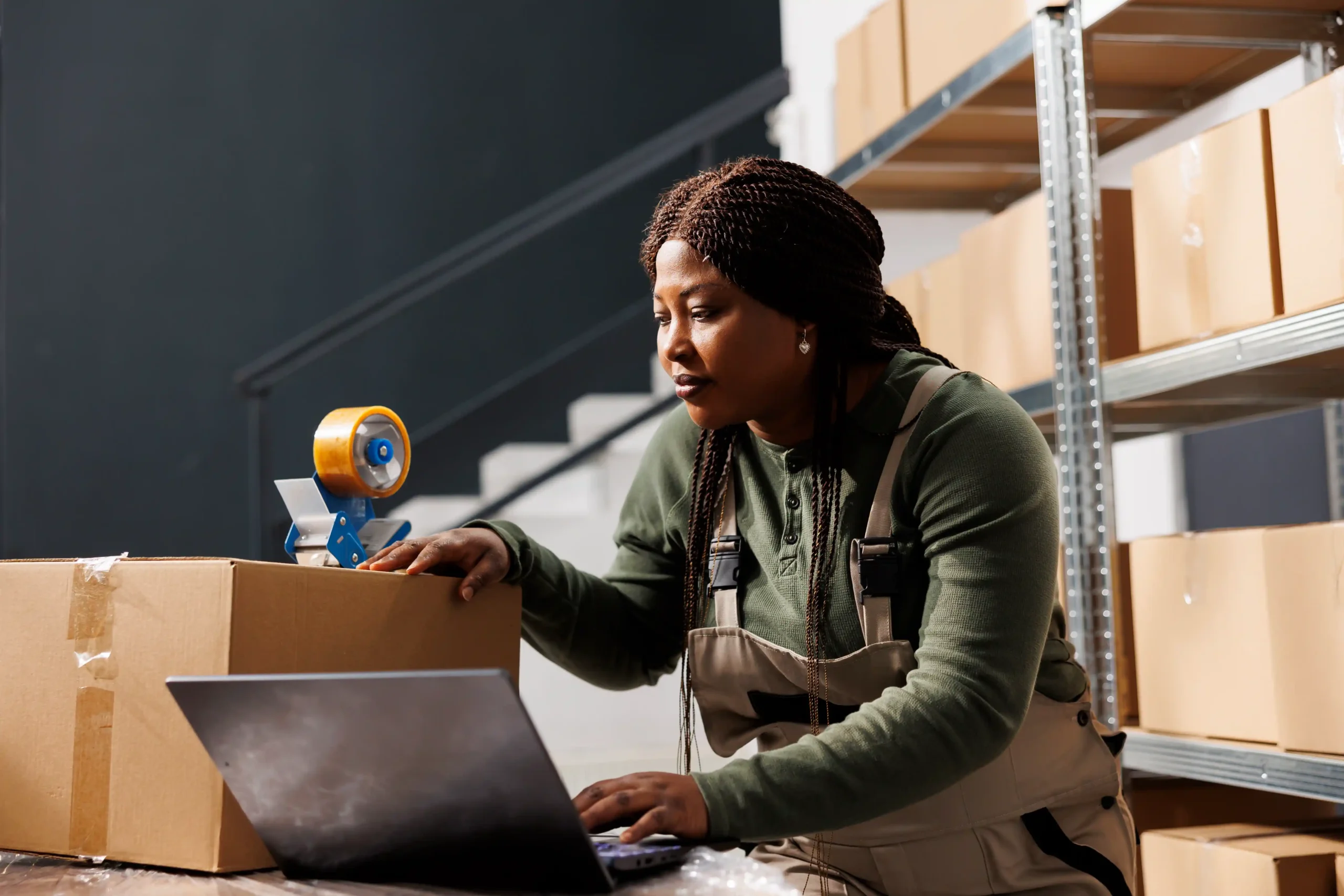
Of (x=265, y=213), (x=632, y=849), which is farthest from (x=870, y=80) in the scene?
(x=265, y=213)

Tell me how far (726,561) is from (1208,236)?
790mm

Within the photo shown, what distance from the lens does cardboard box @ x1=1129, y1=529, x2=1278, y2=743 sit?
1.50 meters

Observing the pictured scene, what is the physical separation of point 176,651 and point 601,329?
402cm

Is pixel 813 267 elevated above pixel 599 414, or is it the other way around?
pixel 599 414

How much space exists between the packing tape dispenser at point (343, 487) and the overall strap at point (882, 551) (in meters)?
0.40

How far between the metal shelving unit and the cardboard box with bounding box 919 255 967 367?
7.8 inches

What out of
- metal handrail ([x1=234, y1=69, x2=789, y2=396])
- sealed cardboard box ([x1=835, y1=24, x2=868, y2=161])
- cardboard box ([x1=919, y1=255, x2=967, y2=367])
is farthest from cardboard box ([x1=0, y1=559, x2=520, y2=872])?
metal handrail ([x1=234, y1=69, x2=789, y2=396])

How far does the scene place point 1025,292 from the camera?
1933 mm

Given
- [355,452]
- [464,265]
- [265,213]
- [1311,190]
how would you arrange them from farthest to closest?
[265,213], [464,265], [1311,190], [355,452]

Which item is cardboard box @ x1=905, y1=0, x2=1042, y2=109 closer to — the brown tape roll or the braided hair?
the braided hair

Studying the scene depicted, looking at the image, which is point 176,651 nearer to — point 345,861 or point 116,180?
point 345,861

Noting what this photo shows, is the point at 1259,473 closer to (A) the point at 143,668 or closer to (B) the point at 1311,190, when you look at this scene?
(B) the point at 1311,190

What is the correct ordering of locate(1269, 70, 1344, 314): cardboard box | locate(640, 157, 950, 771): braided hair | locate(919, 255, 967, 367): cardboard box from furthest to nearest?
locate(919, 255, 967, 367): cardboard box, locate(1269, 70, 1344, 314): cardboard box, locate(640, 157, 950, 771): braided hair

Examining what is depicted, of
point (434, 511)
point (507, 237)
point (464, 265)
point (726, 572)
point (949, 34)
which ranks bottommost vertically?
point (726, 572)
